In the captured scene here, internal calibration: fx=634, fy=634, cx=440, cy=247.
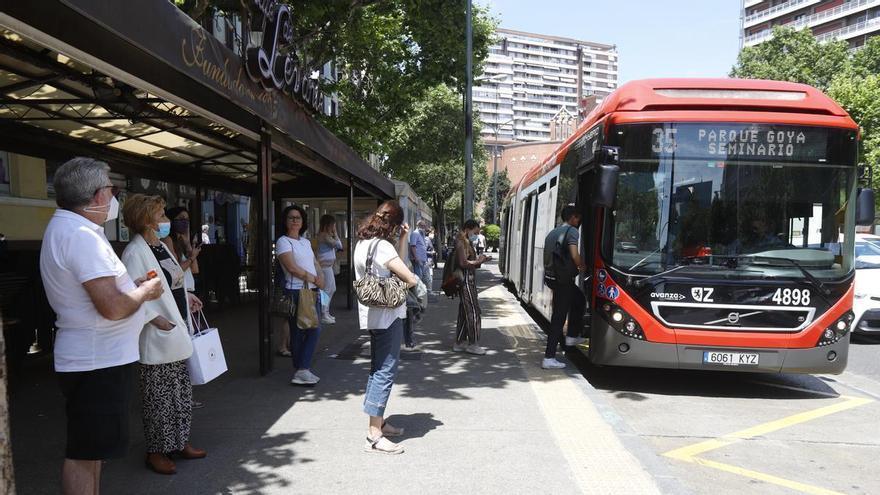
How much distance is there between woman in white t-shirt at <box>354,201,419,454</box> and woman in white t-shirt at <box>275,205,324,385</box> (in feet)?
5.85

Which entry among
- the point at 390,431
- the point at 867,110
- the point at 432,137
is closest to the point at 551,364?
the point at 390,431

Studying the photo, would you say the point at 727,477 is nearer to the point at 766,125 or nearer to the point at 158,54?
the point at 766,125

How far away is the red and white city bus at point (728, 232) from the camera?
5750 mm

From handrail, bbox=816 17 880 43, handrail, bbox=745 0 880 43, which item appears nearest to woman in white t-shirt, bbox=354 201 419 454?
handrail, bbox=745 0 880 43

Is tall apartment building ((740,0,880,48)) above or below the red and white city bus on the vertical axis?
above

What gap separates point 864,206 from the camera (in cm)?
593

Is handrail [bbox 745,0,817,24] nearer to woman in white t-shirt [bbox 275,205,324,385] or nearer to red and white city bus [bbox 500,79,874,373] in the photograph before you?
red and white city bus [bbox 500,79,874,373]

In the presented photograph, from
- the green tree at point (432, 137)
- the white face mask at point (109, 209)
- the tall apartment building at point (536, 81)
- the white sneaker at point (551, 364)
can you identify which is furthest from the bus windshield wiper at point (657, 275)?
the tall apartment building at point (536, 81)

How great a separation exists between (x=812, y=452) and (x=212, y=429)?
443cm

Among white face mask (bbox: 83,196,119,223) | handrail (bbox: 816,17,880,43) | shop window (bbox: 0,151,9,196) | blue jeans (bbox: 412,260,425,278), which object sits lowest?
blue jeans (bbox: 412,260,425,278)

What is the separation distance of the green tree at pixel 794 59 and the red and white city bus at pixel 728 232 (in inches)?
1552

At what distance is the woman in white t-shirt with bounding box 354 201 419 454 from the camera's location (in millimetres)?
4230

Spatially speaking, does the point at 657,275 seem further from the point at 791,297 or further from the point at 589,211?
the point at 791,297

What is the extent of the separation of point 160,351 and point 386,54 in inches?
603
